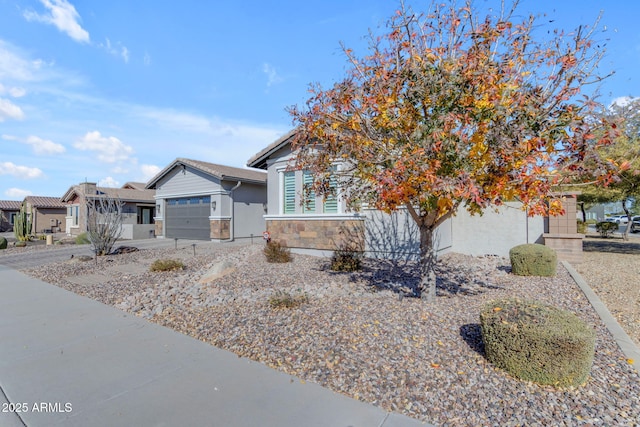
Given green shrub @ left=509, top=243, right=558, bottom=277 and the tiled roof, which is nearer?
green shrub @ left=509, top=243, right=558, bottom=277

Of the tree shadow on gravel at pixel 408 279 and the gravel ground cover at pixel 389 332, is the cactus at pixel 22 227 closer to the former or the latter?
the gravel ground cover at pixel 389 332

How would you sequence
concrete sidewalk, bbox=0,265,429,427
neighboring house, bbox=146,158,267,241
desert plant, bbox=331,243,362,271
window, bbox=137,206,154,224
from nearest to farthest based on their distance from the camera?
1. concrete sidewalk, bbox=0,265,429,427
2. desert plant, bbox=331,243,362,271
3. neighboring house, bbox=146,158,267,241
4. window, bbox=137,206,154,224

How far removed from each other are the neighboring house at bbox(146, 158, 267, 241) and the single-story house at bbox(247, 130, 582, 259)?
5.33m

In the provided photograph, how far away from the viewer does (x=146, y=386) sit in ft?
11.3

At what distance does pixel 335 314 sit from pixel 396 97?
10.7 ft

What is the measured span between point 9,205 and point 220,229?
4025cm

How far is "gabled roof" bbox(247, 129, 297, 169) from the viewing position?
38.9 feet

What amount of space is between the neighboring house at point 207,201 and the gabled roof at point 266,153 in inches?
173

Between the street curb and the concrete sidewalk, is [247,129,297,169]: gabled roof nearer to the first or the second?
the concrete sidewalk

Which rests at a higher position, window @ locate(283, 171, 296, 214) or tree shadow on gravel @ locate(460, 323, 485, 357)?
window @ locate(283, 171, 296, 214)

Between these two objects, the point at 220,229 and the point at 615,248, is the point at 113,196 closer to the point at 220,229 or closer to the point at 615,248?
the point at 220,229

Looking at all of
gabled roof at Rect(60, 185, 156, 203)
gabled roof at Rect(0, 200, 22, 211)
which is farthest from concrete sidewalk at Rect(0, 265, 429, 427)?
gabled roof at Rect(0, 200, 22, 211)

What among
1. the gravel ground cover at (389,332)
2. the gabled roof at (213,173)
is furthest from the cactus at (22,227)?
the gravel ground cover at (389,332)

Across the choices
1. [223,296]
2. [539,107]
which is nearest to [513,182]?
[539,107]
